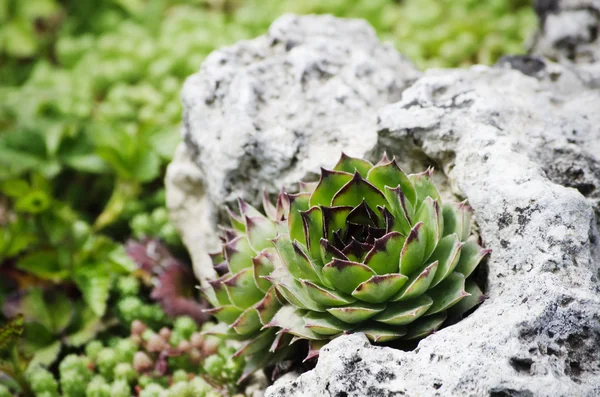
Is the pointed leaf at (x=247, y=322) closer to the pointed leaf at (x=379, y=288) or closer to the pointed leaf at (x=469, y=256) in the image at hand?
the pointed leaf at (x=379, y=288)

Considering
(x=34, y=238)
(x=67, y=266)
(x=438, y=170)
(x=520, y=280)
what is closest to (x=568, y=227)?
(x=520, y=280)

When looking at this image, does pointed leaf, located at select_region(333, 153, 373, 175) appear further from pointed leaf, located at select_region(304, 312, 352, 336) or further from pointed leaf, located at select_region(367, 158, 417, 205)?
pointed leaf, located at select_region(304, 312, 352, 336)

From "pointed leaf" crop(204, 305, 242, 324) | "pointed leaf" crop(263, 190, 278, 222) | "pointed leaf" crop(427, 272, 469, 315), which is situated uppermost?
"pointed leaf" crop(263, 190, 278, 222)

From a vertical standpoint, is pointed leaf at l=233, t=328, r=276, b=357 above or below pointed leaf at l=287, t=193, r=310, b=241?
below

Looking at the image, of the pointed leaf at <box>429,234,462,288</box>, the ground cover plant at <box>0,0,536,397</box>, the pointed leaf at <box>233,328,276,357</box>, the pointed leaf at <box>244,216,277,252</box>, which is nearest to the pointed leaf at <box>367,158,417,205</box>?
the pointed leaf at <box>429,234,462,288</box>

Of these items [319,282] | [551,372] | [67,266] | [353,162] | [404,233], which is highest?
[353,162]

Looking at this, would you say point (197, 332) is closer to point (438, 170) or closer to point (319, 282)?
point (319, 282)

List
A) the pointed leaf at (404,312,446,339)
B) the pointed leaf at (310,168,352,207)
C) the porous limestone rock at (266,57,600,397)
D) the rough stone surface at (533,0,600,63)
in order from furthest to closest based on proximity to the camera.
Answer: the rough stone surface at (533,0,600,63) → the pointed leaf at (310,168,352,207) → the pointed leaf at (404,312,446,339) → the porous limestone rock at (266,57,600,397)
